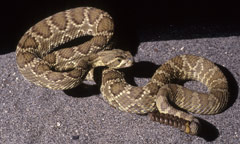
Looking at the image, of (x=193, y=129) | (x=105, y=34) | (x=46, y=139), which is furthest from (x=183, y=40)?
(x=46, y=139)

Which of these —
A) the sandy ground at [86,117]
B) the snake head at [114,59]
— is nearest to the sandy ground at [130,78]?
the sandy ground at [86,117]

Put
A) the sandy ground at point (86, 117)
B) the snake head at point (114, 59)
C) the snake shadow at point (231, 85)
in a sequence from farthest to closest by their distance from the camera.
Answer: the snake head at point (114, 59) → the snake shadow at point (231, 85) → the sandy ground at point (86, 117)

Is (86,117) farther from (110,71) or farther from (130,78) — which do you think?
(130,78)

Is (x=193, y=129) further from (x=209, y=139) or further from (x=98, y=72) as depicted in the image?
(x=98, y=72)

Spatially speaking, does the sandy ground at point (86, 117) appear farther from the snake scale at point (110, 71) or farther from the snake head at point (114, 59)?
the snake head at point (114, 59)

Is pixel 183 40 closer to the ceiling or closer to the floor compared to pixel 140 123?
closer to the ceiling

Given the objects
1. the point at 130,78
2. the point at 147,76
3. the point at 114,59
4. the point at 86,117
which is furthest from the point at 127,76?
the point at 86,117

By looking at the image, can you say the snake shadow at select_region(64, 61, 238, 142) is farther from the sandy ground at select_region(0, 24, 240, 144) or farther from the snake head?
the snake head
